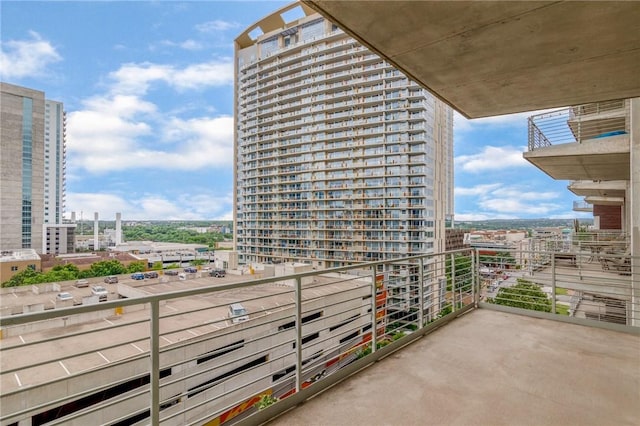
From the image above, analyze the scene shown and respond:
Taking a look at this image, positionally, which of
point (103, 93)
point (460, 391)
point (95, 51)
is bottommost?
point (460, 391)

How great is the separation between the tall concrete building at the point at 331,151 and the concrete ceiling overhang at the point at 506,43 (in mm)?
21112

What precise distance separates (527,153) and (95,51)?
203 feet

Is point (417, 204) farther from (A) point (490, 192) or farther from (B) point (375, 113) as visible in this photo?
(B) point (375, 113)

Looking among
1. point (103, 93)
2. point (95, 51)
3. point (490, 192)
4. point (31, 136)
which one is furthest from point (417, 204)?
point (95, 51)

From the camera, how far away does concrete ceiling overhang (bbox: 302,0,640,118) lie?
1.91 metres

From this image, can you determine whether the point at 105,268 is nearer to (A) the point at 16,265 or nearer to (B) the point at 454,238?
(A) the point at 16,265

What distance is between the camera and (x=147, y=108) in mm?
51344

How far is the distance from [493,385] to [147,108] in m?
60.3

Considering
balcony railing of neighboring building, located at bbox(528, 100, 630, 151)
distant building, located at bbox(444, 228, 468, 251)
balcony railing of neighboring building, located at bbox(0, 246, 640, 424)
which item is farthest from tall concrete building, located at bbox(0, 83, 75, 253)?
distant building, located at bbox(444, 228, 468, 251)

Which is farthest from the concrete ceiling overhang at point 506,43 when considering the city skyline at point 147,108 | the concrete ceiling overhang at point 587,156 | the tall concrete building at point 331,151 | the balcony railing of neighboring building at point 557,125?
the city skyline at point 147,108

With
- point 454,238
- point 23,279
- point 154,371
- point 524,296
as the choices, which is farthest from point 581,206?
point 23,279

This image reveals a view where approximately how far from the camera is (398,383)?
2455 millimetres

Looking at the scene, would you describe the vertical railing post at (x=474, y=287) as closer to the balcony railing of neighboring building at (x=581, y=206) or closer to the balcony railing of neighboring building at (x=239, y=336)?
the balcony railing of neighboring building at (x=239, y=336)

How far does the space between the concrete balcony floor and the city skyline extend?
27.5 meters
